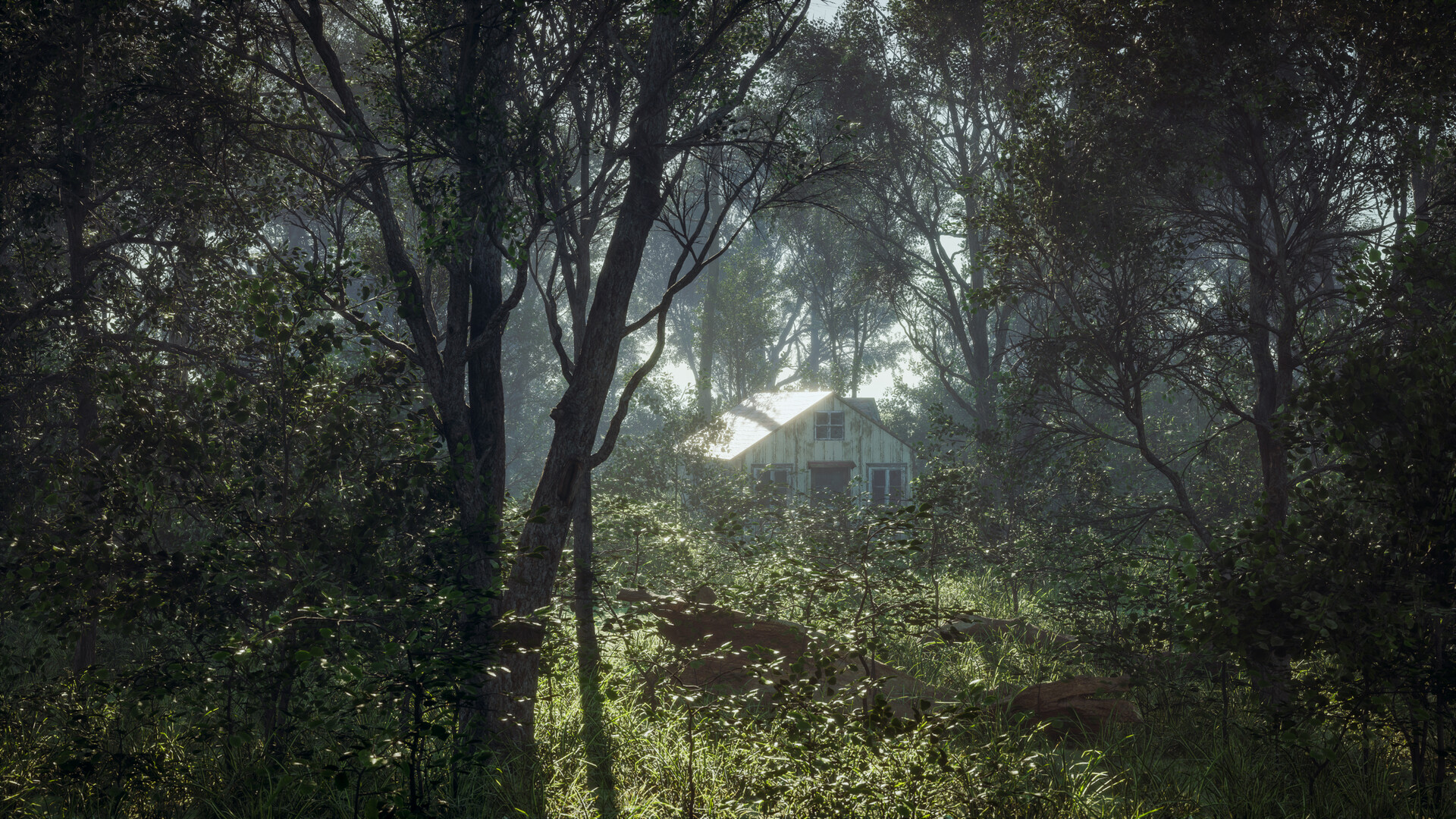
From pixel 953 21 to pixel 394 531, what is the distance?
12832 millimetres

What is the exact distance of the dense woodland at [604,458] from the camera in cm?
504

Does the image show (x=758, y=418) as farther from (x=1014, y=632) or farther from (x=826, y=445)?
(x=1014, y=632)

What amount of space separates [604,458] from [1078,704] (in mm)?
4783

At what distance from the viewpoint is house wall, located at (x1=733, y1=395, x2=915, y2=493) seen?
26.2 meters

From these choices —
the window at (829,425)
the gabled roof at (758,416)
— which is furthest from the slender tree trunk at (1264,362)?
the window at (829,425)

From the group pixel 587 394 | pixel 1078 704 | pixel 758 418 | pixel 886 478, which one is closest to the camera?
pixel 587 394

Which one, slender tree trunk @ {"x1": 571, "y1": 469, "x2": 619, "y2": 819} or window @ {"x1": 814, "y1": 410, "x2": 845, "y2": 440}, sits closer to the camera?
slender tree trunk @ {"x1": 571, "y1": 469, "x2": 619, "y2": 819}

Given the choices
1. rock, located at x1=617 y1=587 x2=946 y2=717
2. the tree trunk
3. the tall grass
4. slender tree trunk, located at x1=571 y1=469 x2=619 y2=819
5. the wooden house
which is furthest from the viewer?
the wooden house

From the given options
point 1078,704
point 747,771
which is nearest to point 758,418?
point 1078,704

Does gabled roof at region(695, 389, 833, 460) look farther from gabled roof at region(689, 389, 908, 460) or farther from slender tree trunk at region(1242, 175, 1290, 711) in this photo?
slender tree trunk at region(1242, 175, 1290, 711)

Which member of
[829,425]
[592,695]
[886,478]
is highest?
[829,425]

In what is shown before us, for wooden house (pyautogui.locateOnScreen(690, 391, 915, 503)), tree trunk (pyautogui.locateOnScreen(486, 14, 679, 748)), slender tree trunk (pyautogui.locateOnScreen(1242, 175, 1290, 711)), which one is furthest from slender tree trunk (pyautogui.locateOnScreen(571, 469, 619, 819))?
wooden house (pyautogui.locateOnScreen(690, 391, 915, 503))

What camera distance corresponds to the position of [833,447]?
27.0 metres

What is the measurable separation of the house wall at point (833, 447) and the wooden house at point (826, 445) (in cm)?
2
